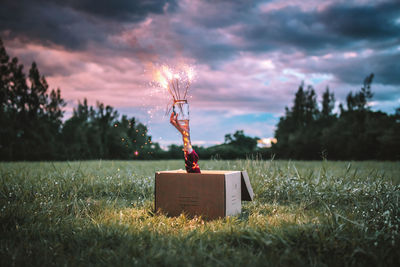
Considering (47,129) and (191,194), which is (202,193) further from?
(47,129)

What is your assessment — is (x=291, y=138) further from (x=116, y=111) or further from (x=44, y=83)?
(x=44, y=83)

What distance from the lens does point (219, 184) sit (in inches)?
135

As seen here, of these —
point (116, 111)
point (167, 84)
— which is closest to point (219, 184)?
point (167, 84)

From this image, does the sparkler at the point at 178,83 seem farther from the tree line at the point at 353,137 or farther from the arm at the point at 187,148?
the tree line at the point at 353,137

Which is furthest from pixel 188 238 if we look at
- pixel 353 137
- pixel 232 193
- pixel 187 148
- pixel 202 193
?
pixel 353 137

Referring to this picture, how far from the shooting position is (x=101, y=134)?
19.0 metres

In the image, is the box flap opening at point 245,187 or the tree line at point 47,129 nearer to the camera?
the box flap opening at point 245,187

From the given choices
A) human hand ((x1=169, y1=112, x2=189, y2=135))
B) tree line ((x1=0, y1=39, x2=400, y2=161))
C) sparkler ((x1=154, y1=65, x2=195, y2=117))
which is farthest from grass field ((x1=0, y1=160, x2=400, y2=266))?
tree line ((x1=0, y1=39, x2=400, y2=161))

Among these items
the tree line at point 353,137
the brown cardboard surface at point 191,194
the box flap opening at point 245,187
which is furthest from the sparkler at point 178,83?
the tree line at point 353,137

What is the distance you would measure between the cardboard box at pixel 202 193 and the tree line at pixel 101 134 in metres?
9.17

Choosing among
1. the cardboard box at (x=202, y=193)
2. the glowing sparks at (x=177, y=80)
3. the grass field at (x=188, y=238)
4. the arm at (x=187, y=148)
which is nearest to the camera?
the grass field at (x=188, y=238)

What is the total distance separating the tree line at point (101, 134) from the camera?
15289 millimetres

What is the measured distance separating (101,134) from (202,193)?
16.6 meters

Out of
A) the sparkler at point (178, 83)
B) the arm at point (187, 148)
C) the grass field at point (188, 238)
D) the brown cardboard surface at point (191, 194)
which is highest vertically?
the sparkler at point (178, 83)
